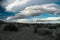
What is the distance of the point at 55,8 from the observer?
280 centimetres

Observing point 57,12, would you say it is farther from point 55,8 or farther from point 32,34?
point 32,34

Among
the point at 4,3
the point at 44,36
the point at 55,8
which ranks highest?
the point at 4,3

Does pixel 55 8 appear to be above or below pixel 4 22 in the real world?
above

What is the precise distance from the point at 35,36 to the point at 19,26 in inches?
16.9

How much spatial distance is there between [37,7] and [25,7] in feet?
0.89

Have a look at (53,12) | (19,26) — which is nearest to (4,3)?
(19,26)

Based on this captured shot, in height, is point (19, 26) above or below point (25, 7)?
below

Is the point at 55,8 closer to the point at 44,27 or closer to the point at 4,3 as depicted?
the point at 44,27

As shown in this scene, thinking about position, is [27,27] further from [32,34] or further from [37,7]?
[37,7]

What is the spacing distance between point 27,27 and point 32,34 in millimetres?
197

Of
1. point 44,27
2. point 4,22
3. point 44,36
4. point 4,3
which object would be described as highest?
point 4,3

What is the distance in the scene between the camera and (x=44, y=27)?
9.21ft

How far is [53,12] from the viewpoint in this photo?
2.81 meters

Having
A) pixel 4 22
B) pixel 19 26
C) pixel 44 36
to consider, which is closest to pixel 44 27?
pixel 44 36
